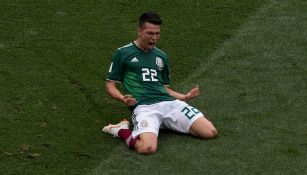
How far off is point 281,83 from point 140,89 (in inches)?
74.5

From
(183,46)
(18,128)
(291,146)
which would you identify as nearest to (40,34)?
(183,46)

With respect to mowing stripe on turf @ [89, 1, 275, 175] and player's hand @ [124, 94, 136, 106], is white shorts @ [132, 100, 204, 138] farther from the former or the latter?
mowing stripe on turf @ [89, 1, 275, 175]

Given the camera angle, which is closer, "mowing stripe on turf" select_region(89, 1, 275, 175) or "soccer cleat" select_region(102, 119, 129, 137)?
"soccer cleat" select_region(102, 119, 129, 137)

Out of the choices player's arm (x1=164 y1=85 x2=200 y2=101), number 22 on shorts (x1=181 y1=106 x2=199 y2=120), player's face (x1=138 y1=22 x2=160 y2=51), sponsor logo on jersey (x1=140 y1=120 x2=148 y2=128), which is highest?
player's face (x1=138 y1=22 x2=160 y2=51)

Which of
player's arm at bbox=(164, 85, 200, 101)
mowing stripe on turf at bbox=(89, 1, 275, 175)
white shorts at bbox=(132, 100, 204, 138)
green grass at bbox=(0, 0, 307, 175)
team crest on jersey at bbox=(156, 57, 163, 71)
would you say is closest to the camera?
green grass at bbox=(0, 0, 307, 175)

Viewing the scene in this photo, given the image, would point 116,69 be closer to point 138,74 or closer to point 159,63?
point 138,74

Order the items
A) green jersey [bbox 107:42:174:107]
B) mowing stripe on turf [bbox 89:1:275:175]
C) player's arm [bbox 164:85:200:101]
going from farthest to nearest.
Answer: mowing stripe on turf [bbox 89:1:275:175], green jersey [bbox 107:42:174:107], player's arm [bbox 164:85:200:101]

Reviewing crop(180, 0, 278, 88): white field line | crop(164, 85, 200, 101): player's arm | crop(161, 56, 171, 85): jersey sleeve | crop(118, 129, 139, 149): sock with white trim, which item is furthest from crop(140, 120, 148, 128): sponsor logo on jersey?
crop(180, 0, 278, 88): white field line

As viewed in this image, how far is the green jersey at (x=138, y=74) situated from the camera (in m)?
A: 8.81

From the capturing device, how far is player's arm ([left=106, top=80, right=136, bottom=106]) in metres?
8.34

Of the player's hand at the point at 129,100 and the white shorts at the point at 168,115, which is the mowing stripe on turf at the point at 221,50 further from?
the player's hand at the point at 129,100

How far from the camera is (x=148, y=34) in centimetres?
877

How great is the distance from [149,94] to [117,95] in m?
0.36

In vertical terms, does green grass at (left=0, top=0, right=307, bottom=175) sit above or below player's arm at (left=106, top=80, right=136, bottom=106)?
below
